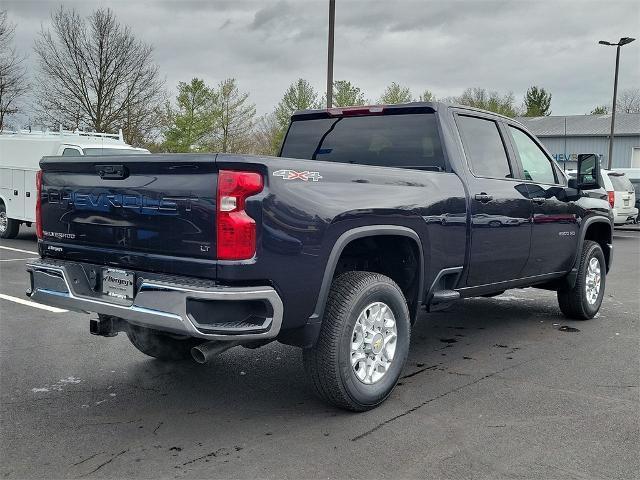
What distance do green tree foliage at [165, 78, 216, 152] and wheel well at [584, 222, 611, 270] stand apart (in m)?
26.7

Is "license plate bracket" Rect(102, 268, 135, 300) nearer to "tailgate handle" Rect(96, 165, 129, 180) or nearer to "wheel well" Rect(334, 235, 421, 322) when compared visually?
"tailgate handle" Rect(96, 165, 129, 180)

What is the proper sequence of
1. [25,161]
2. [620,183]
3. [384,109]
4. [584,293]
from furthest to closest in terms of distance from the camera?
1. [620,183]
2. [25,161]
3. [584,293]
4. [384,109]

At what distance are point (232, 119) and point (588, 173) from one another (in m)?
30.9

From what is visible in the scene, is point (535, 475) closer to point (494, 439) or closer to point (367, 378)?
point (494, 439)

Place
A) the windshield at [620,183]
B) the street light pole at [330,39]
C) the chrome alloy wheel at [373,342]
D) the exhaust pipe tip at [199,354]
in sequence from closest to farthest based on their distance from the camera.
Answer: the exhaust pipe tip at [199,354]
the chrome alloy wheel at [373,342]
the street light pole at [330,39]
the windshield at [620,183]

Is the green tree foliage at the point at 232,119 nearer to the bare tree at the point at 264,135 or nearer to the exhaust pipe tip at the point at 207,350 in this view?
the bare tree at the point at 264,135

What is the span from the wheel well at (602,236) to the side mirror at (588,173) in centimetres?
94

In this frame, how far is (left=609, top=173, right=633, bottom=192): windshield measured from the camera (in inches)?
682

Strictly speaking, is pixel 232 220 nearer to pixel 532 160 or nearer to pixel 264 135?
pixel 532 160

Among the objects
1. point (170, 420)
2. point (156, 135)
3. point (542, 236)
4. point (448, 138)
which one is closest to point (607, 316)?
point (542, 236)

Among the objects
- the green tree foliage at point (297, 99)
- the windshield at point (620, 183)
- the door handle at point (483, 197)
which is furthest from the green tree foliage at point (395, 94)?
the door handle at point (483, 197)

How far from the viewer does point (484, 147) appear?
213 inches

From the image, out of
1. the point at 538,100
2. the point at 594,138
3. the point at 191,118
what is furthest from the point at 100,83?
the point at 538,100

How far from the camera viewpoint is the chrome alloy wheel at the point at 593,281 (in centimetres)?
679
